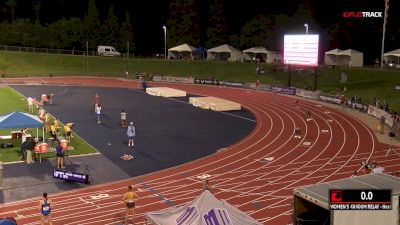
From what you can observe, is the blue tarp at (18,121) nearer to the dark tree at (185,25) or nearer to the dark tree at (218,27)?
the dark tree at (218,27)

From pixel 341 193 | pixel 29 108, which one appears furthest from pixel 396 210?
pixel 29 108

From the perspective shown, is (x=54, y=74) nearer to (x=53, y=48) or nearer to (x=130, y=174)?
(x=53, y=48)

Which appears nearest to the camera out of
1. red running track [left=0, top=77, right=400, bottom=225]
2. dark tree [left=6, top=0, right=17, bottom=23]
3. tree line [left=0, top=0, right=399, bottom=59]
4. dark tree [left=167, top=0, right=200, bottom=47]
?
red running track [left=0, top=77, right=400, bottom=225]

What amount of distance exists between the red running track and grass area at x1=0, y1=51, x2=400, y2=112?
1470 cm

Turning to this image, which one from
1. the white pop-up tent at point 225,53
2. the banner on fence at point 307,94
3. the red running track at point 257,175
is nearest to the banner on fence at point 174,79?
the white pop-up tent at point 225,53

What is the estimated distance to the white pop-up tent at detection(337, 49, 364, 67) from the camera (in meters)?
64.8

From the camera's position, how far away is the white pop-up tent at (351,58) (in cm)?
6481

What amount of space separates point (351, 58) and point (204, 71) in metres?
20.6

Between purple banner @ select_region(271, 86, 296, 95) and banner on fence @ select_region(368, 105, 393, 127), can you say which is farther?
purple banner @ select_region(271, 86, 296, 95)

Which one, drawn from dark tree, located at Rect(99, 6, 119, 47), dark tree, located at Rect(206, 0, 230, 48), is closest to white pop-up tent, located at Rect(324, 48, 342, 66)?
dark tree, located at Rect(206, 0, 230, 48)

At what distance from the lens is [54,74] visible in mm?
71625

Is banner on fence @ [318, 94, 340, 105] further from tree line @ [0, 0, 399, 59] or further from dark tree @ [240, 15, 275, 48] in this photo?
dark tree @ [240, 15, 275, 48]

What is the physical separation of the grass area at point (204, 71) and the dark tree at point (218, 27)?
11.0 m

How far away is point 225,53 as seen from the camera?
7919 cm
